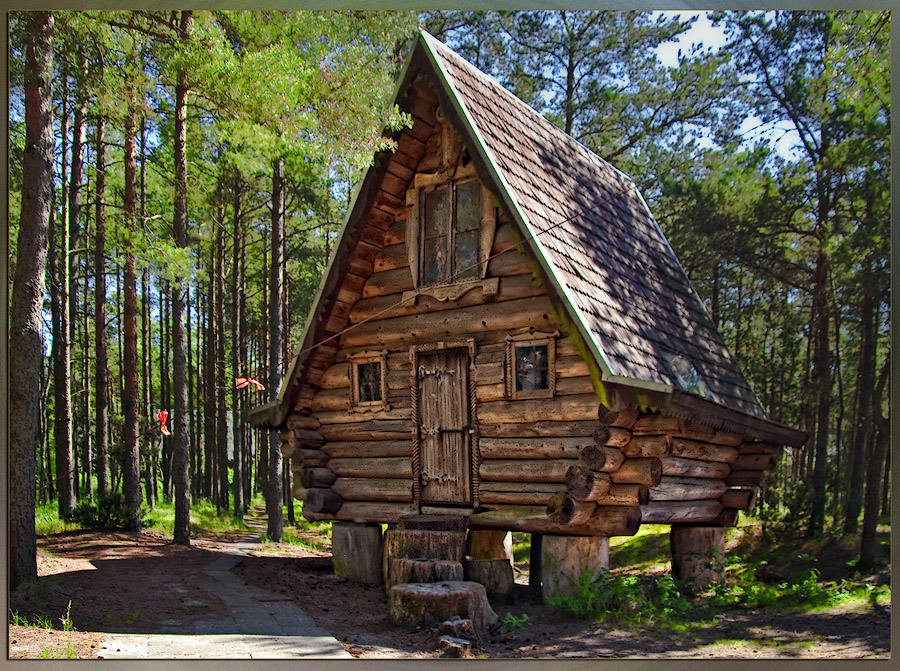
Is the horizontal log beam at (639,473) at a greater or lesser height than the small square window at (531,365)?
lesser

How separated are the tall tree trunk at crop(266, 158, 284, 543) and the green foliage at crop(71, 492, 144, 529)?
11.5 feet

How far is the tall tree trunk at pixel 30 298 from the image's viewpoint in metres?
8.61

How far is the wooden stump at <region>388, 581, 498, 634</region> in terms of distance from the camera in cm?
863

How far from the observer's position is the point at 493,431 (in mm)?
10602

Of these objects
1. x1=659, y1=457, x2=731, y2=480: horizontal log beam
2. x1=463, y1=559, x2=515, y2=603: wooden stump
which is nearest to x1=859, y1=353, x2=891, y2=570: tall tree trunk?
x1=659, y1=457, x2=731, y2=480: horizontal log beam

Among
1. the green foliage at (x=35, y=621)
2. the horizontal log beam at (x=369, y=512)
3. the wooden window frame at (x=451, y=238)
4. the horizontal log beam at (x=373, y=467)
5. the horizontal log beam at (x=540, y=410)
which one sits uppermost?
the wooden window frame at (x=451, y=238)

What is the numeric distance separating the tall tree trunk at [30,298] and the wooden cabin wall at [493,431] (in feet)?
12.3

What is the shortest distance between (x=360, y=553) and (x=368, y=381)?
7.44ft

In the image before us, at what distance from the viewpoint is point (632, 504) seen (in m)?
9.56

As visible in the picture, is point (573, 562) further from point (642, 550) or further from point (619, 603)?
point (642, 550)

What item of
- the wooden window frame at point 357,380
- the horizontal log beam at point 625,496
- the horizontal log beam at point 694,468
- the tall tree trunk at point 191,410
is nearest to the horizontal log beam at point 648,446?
the horizontal log beam at point 694,468

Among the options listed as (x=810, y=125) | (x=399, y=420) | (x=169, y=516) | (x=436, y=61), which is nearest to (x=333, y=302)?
(x=399, y=420)

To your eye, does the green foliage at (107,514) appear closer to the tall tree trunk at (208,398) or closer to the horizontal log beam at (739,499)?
the tall tree trunk at (208,398)

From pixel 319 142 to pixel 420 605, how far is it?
528 centimetres
